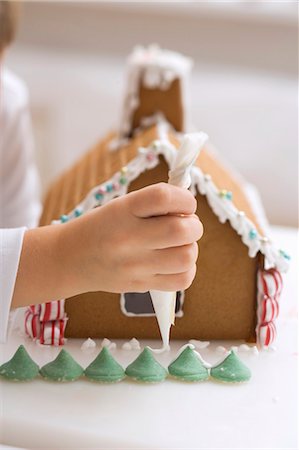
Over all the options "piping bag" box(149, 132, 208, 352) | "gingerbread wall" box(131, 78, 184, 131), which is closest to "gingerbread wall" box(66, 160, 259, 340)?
"piping bag" box(149, 132, 208, 352)

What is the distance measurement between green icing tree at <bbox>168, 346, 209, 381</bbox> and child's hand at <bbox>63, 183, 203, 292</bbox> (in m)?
0.09

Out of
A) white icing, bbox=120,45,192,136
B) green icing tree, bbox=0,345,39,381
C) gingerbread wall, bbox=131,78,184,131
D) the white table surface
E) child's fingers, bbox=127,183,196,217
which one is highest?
white icing, bbox=120,45,192,136

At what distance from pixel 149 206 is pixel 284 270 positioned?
0.21 m

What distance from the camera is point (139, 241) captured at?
1.76 ft

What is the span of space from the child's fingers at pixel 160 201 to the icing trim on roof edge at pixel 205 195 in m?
0.15

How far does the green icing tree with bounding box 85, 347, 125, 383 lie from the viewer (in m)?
0.61

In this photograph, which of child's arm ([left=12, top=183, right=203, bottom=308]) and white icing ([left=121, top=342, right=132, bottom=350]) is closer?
child's arm ([left=12, top=183, right=203, bottom=308])

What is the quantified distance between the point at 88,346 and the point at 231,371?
0.13m

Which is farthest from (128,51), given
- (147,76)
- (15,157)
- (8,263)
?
(8,263)

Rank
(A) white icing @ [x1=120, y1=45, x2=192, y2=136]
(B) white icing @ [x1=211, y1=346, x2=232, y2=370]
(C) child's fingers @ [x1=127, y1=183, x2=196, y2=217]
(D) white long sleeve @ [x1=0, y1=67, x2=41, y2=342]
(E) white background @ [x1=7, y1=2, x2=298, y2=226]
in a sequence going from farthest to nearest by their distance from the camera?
(E) white background @ [x1=7, y1=2, x2=298, y2=226]
(D) white long sleeve @ [x1=0, y1=67, x2=41, y2=342]
(A) white icing @ [x1=120, y1=45, x2=192, y2=136]
(B) white icing @ [x1=211, y1=346, x2=232, y2=370]
(C) child's fingers @ [x1=127, y1=183, x2=196, y2=217]

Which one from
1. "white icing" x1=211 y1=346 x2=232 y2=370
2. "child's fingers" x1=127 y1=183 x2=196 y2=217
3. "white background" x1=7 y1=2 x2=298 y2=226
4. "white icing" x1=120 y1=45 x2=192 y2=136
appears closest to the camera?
"child's fingers" x1=127 y1=183 x2=196 y2=217

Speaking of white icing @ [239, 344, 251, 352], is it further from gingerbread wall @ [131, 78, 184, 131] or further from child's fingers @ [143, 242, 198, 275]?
gingerbread wall @ [131, 78, 184, 131]

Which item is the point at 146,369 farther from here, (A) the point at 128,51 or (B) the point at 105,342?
(A) the point at 128,51

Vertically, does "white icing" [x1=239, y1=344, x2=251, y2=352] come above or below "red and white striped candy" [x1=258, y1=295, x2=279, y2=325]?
below
